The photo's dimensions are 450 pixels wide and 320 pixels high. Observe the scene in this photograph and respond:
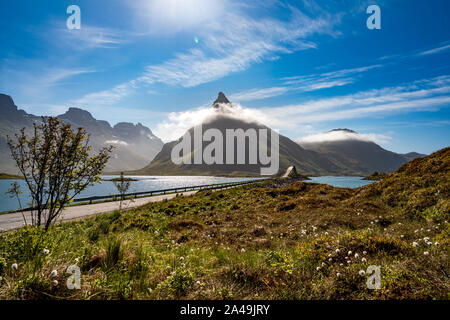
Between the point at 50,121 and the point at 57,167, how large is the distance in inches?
74.7

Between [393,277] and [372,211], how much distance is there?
34.2ft

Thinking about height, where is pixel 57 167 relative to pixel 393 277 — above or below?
above

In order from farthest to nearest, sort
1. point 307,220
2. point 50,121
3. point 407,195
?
point 407,195 → point 307,220 → point 50,121
